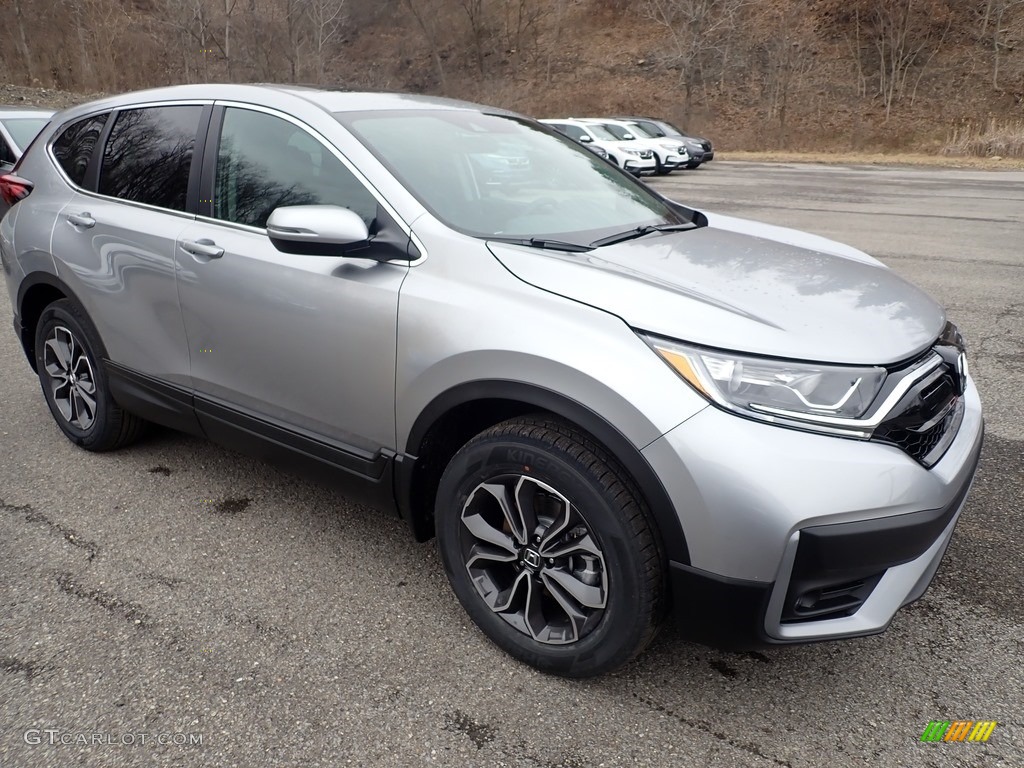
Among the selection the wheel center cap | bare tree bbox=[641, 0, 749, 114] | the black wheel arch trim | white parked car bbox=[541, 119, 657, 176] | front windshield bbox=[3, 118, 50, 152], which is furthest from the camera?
bare tree bbox=[641, 0, 749, 114]

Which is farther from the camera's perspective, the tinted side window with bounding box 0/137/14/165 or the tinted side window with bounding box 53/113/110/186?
the tinted side window with bounding box 0/137/14/165

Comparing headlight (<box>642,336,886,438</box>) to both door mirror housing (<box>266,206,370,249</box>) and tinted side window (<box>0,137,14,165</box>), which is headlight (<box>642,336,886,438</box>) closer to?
door mirror housing (<box>266,206,370,249</box>)

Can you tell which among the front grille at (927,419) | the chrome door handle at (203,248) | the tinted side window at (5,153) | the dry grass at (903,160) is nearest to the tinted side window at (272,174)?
the chrome door handle at (203,248)

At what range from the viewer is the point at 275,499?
3.52 meters

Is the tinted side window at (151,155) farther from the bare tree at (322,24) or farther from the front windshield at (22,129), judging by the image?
the bare tree at (322,24)

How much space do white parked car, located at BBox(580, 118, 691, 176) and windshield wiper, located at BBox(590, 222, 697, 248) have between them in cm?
1877

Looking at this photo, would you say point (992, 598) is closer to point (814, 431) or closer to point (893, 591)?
point (893, 591)

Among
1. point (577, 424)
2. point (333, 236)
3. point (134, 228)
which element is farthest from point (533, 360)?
point (134, 228)

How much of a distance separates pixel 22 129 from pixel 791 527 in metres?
9.38

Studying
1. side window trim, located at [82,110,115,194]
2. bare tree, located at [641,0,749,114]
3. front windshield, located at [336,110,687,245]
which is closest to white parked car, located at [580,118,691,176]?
bare tree, located at [641,0,749,114]

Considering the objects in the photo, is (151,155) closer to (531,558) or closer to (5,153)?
(531,558)

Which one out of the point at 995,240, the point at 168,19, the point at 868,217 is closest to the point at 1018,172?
the point at 868,217

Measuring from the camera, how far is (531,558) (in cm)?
236

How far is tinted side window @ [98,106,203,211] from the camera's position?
10.7 ft
